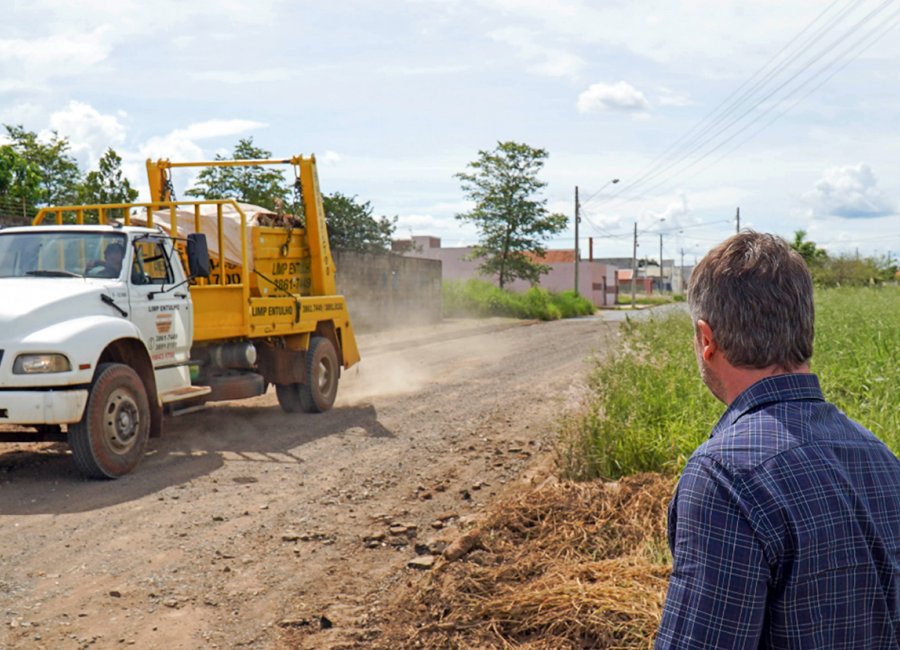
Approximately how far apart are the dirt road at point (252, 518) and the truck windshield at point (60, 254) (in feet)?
5.80

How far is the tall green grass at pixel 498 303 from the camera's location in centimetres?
3884

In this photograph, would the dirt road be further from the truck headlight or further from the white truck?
the truck headlight

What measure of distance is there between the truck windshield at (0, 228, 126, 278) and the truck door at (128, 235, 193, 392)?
8.0 inches

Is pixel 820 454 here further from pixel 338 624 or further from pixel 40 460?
pixel 40 460

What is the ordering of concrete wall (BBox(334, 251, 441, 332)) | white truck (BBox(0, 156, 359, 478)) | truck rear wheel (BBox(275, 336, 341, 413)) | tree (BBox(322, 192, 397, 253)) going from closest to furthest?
white truck (BBox(0, 156, 359, 478)) → truck rear wheel (BBox(275, 336, 341, 413)) → concrete wall (BBox(334, 251, 441, 332)) → tree (BBox(322, 192, 397, 253))

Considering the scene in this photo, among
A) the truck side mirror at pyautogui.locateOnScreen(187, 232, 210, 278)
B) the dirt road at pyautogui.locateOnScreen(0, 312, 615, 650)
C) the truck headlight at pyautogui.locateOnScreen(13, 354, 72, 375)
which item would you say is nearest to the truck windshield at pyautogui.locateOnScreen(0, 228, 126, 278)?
the truck side mirror at pyautogui.locateOnScreen(187, 232, 210, 278)

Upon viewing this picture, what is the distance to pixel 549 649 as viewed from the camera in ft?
13.2

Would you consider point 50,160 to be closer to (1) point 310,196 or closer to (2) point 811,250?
(1) point 310,196

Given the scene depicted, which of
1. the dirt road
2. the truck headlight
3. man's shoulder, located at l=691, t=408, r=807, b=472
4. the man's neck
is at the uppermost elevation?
the man's neck

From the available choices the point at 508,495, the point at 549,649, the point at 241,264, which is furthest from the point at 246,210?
the point at 549,649

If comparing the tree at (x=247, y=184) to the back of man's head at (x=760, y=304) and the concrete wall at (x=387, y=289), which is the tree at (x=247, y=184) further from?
the back of man's head at (x=760, y=304)

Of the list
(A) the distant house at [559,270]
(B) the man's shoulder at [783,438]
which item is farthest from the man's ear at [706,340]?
(A) the distant house at [559,270]

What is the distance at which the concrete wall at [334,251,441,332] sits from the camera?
26172mm

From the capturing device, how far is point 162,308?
9094 millimetres
